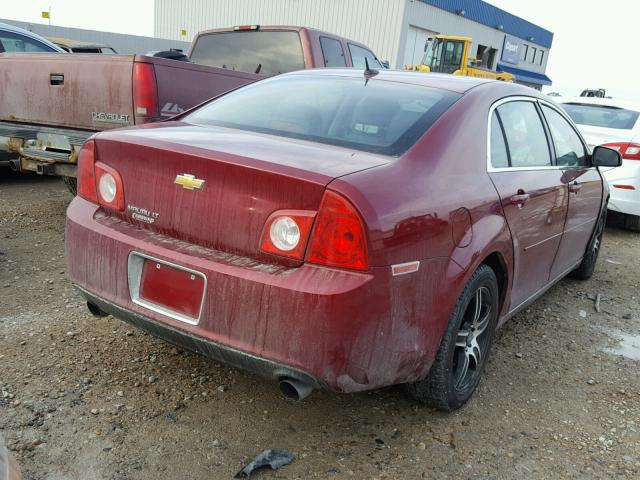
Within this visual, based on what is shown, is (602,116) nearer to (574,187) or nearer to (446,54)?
(574,187)

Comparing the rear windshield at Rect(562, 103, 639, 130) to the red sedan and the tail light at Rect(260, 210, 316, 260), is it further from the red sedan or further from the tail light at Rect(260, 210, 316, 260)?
the tail light at Rect(260, 210, 316, 260)

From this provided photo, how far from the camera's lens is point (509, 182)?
2.84m

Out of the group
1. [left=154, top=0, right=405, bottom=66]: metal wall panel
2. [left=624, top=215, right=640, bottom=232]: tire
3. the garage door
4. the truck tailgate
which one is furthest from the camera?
the garage door

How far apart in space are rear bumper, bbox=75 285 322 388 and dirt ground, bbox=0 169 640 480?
1.43 ft

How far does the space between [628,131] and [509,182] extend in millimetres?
4744

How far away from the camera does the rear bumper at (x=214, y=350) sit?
2.08 metres

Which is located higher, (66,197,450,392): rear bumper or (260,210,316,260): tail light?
(260,210,316,260): tail light

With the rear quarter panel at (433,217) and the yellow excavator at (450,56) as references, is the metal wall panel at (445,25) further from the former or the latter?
the rear quarter panel at (433,217)

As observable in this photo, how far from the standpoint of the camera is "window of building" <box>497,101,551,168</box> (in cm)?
305

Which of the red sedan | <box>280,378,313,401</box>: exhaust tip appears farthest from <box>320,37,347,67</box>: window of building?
<box>280,378,313,401</box>: exhaust tip

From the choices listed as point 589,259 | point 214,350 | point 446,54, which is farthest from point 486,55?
point 214,350

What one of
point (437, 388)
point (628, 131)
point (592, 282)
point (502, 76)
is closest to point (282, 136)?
point (437, 388)

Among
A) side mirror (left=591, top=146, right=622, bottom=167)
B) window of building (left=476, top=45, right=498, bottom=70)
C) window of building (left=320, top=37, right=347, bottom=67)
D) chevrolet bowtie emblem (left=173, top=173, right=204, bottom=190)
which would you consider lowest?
chevrolet bowtie emblem (left=173, top=173, right=204, bottom=190)

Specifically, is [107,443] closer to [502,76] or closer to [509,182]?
[509,182]
